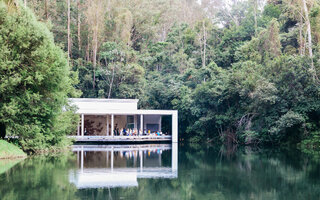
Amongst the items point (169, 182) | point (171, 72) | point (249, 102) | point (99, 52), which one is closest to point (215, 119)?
point (249, 102)

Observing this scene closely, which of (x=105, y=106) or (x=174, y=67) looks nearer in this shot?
(x=105, y=106)

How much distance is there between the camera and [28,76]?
1680 cm

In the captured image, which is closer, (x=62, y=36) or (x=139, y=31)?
(x=62, y=36)

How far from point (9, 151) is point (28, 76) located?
128 inches

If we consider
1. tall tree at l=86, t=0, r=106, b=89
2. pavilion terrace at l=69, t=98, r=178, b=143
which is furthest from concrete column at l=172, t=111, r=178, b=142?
tall tree at l=86, t=0, r=106, b=89

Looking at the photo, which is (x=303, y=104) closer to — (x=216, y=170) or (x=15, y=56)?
(x=216, y=170)

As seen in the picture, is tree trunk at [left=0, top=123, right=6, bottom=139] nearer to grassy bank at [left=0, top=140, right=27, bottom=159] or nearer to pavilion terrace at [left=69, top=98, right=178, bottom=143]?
grassy bank at [left=0, top=140, right=27, bottom=159]

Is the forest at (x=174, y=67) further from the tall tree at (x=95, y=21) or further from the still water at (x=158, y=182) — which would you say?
the still water at (x=158, y=182)

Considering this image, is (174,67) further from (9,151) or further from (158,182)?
(158,182)

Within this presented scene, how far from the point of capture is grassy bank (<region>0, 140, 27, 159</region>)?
54.4 ft

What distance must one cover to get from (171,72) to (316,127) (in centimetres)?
1934

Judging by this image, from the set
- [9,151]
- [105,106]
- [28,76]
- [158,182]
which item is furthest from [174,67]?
[158,182]

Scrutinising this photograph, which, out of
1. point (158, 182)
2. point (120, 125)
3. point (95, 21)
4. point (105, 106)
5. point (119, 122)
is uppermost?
point (95, 21)

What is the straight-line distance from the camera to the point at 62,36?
4066 cm
